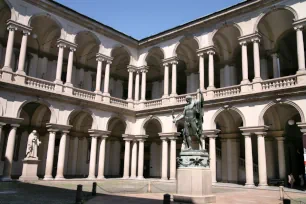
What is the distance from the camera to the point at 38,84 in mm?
21141

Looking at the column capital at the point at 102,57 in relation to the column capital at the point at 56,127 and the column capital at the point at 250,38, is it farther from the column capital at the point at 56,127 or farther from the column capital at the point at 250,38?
the column capital at the point at 250,38

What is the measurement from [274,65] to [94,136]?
602 inches

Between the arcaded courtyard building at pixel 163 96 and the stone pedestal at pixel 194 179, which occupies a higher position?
the arcaded courtyard building at pixel 163 96

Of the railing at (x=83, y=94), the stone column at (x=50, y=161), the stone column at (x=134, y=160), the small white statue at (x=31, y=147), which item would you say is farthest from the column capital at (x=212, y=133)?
the small white statue at (x=31, y=147)

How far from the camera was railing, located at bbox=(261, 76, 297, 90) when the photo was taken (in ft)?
62.2

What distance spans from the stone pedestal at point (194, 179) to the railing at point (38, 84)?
536 inches

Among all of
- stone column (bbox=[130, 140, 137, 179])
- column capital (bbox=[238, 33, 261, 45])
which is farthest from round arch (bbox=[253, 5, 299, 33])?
stone column (bbox=[130, 140, 137, 179])

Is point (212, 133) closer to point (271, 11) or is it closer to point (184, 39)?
point (184, 39)

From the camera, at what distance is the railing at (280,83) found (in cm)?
1896

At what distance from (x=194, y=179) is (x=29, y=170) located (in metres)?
12.8

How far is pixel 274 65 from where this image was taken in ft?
75.0

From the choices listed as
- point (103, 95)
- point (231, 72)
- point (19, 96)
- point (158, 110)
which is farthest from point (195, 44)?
point (19, 96)

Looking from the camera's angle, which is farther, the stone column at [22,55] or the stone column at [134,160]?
the stone column at [134,160]

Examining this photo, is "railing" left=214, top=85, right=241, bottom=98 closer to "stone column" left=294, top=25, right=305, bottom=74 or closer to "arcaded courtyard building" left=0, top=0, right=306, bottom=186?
"arcaded courtyard building" left=0, top=0, right=306, bottom=186
